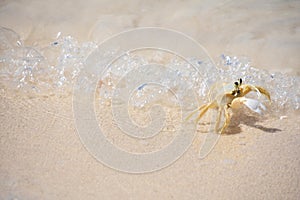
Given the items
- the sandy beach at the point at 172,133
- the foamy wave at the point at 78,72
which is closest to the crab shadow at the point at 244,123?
the sandy beach at the point at 172,133

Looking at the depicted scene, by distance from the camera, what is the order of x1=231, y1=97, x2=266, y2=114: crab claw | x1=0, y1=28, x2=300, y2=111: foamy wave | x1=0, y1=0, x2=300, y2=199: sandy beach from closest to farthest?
x1=0, y1=0, x2=300, y2=199: sandy beach < x1=231, y1=97, x2=266, y2=114: crab claw < x1=0, y1=28, x2=300, y2=111: foamy wave

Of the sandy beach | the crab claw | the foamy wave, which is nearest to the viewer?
the sandy beach

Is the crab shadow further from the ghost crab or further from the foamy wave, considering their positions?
the foamy wave

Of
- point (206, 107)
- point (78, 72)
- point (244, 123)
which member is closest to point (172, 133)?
point (206, 107)

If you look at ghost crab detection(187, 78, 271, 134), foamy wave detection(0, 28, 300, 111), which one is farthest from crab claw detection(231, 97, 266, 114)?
foamy wave detection(0, 28, 300, 111)

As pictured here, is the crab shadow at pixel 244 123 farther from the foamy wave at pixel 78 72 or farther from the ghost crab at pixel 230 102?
the foamy wave at pixel 78 72

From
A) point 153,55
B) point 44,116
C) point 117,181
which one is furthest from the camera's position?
point 153,55

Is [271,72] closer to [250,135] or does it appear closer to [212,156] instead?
[250,135]

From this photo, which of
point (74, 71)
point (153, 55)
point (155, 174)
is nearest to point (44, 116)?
point (74, 71)

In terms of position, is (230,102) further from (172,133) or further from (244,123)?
(172,133)
